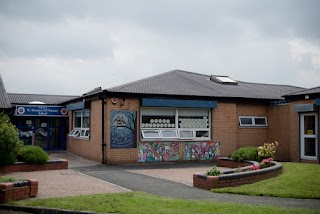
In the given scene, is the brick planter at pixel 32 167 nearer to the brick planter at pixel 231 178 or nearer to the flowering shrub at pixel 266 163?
the brick planter at pixel 231 178

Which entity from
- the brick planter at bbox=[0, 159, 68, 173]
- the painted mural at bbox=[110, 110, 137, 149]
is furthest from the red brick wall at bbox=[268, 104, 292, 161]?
the brick planter at bbox=[0, 159, 68, 173]

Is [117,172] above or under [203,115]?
under

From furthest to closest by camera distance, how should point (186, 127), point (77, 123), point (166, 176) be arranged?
point (77, 123), point (186, 127), point (166, 176)

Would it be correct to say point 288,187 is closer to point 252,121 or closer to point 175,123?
point 175,123

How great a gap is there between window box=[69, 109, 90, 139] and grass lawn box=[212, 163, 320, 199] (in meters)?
11.3

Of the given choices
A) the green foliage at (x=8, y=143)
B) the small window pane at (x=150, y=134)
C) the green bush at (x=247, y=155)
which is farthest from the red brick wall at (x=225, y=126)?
the green foliage at (x=8, y=143)

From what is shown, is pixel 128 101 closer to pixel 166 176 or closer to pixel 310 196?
pixel 166 176

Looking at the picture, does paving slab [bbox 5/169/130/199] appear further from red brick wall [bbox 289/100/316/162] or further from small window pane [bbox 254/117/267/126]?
small window pane [bbox 254/117/267/126]

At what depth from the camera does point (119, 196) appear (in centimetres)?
924

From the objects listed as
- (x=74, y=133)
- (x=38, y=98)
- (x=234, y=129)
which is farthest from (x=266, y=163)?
(x=38, y=98)

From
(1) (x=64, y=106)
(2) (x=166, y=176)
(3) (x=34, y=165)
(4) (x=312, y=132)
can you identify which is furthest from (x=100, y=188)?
(1) (x=64, y=106)

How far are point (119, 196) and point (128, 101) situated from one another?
900 cm

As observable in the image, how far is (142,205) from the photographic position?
8.16 m

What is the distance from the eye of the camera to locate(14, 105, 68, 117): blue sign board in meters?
24.8
